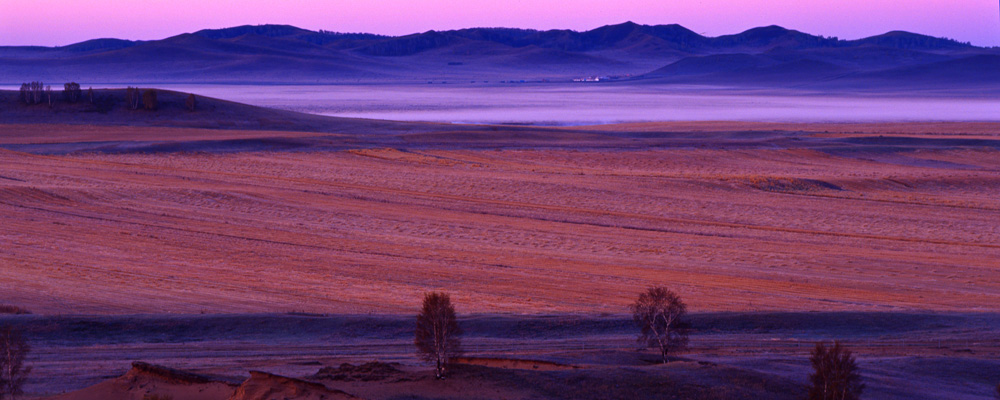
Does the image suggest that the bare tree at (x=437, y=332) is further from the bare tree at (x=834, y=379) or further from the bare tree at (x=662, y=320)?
the bare tree at (x=834, y=379)

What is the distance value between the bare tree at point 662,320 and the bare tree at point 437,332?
2032 millimetres

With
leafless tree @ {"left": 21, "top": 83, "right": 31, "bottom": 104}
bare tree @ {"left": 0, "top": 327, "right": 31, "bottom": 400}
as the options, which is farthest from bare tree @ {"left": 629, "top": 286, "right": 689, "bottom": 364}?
leafless tree @ {"left": 21, "top": 83, "right": 31, "bottom": 104}

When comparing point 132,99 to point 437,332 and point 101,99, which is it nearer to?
point 101,99

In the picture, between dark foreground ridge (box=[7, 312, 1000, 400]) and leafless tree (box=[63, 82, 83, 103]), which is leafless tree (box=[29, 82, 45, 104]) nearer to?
leafless tree (box=[63, 82, 83, 103])

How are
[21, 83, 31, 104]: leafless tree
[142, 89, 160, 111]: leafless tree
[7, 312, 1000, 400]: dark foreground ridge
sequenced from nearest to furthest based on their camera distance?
[7, 312, 1000, 400]: dark foreground ridge < [142, 89, 160, 111]: leafless tree < [21, 83, 31, 104]: leafless tree

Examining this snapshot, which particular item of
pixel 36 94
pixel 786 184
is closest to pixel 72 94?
pixel 36 94

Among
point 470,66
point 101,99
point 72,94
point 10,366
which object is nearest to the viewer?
point 10,366

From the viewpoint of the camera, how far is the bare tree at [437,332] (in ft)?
24.1

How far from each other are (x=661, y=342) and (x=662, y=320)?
34cm

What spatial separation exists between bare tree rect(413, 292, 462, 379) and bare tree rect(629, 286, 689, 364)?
203 cm

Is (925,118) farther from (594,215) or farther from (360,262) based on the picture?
(360,262)

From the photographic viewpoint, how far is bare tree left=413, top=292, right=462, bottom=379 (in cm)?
734

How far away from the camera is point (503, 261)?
1474 centimetres

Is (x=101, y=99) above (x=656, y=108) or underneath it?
underneath
